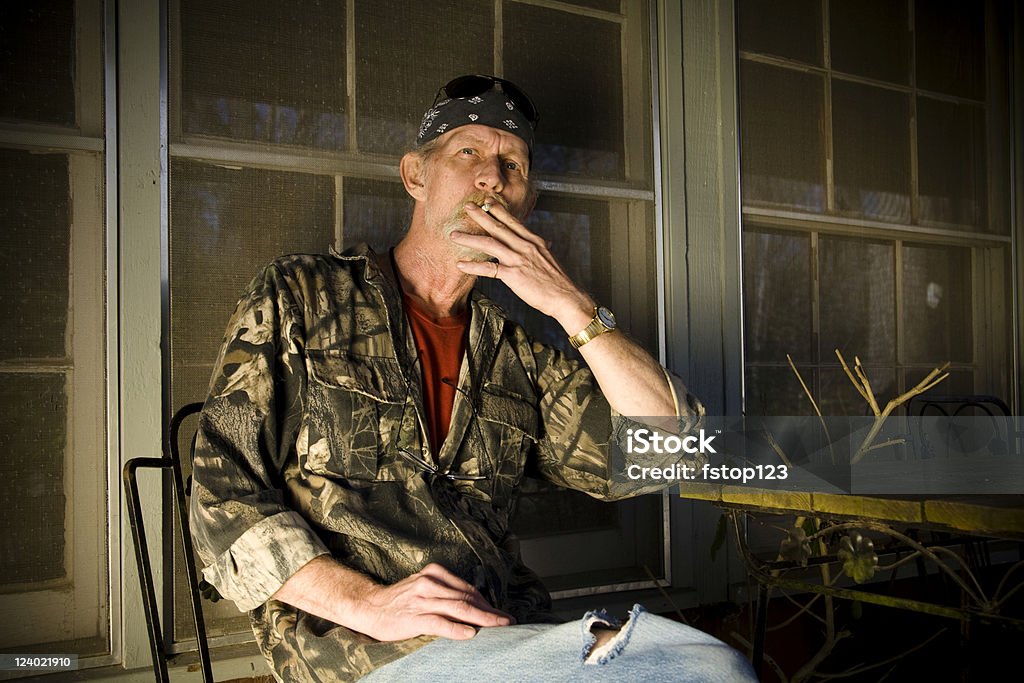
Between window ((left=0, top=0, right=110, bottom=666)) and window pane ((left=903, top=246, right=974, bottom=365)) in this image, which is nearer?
window ((left=0, top=0, right=110, bottom=666))

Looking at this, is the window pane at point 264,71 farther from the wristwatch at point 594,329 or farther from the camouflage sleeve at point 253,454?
the wristwatch at point 594,329

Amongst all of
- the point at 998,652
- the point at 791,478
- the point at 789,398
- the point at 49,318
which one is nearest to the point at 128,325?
the point at 49,318

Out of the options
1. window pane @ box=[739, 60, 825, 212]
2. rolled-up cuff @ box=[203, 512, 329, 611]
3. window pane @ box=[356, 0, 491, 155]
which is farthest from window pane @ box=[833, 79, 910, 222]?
rolled-up cuff @ box=[203, 512, 329, 611]

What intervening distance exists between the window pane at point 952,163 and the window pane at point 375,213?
2276 millimetres

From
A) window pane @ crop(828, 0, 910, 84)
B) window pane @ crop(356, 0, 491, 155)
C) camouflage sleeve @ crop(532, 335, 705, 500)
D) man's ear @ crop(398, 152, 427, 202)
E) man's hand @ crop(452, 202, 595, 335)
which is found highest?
window pane @ crop(828, 0, 910, 84)

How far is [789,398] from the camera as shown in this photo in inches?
117

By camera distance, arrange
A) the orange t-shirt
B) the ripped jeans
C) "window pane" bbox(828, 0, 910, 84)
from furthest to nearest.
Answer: "window pane" bbox(828, 0, 910, 84), the orange t-shirt, the ripped jeans

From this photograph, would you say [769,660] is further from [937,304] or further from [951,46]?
[951,46]

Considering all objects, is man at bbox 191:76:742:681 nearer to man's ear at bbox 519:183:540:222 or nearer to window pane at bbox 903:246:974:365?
man's ear at bbox 519:183:540:222

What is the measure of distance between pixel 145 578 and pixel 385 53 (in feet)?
4.70

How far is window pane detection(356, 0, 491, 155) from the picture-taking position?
222cm

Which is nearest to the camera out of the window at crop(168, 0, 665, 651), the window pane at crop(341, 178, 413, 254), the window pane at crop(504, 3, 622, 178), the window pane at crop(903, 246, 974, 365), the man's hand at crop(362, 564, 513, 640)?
the man's hand at crop(362, 564, 513, 640)

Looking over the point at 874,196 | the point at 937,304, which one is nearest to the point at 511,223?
the point at 874,196

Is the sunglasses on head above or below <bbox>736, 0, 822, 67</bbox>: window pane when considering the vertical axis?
below
